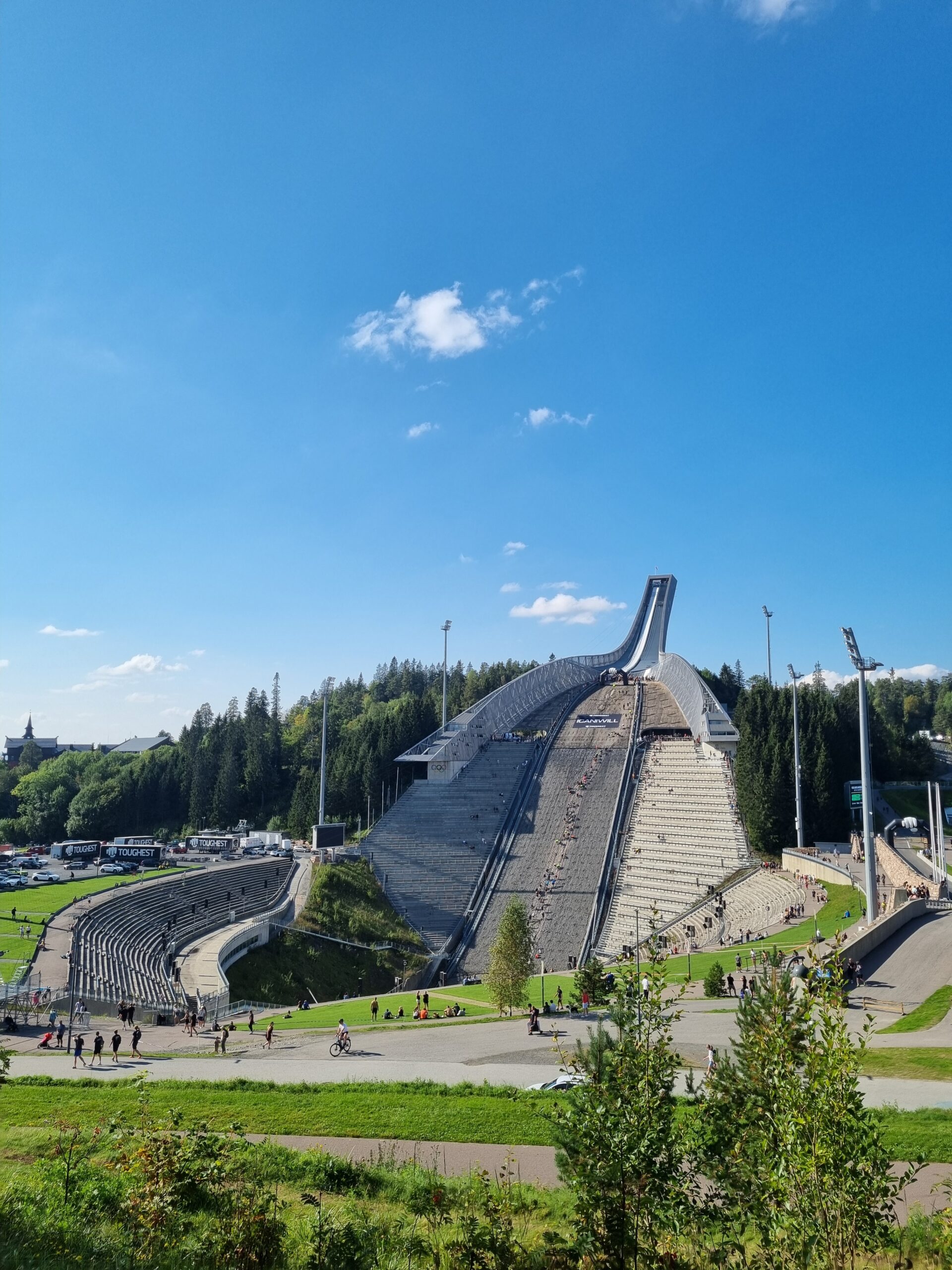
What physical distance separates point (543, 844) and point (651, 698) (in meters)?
32.0

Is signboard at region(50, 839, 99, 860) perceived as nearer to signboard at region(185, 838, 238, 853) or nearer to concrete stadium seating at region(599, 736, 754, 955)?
signboard at region(185, 838, 238, 853)

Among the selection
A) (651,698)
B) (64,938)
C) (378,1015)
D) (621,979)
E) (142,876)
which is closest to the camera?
(621,979)

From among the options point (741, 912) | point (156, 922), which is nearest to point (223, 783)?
point (156, 922)

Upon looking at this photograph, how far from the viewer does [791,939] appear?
33531 mm

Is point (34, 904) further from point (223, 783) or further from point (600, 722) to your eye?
point (600, 722)

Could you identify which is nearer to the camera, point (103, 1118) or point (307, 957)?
point (103, 1118)

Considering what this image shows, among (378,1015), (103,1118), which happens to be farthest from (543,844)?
(103,1118)

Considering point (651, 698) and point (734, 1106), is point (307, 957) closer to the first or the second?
point (734, 1106)

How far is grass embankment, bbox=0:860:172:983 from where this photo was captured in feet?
98.9

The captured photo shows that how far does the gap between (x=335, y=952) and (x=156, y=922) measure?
30.8 feet

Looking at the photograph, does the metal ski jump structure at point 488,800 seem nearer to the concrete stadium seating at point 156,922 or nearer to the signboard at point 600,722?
the signboard at point 600,722

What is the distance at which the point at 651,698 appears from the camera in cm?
8588

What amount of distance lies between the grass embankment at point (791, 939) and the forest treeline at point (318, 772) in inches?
600

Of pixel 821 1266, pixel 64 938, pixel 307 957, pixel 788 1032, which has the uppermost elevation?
pixel 788 1032
